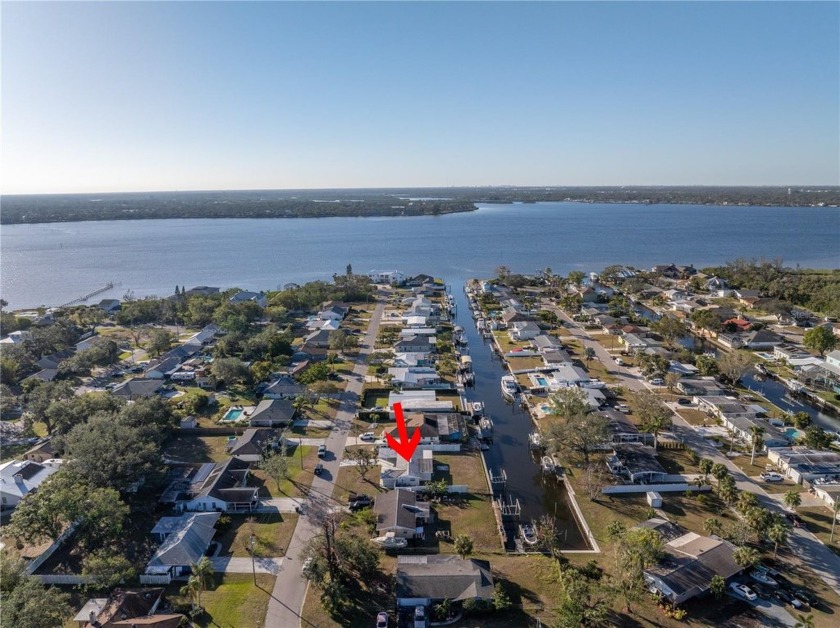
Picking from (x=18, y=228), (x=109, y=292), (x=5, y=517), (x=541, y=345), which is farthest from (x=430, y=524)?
(x=18, y=228)

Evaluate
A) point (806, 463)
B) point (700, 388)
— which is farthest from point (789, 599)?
point (700, 388)

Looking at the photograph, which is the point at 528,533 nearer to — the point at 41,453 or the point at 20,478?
the point at 20,478

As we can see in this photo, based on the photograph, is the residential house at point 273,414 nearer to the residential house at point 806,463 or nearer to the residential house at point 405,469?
the residential house at point 405,469

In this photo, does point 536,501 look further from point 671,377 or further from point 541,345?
point 541,345

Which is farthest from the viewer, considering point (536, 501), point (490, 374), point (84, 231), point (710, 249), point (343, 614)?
point (84, 231)

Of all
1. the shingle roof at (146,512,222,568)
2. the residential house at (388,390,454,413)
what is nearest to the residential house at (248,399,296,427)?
the residential house at (388,390,454,413)

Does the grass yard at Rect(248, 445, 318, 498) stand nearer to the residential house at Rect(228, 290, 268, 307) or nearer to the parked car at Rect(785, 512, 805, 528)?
the parked car at Rect(785, 512, 805, 528)

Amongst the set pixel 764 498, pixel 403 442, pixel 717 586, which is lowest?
pixel 764 498
